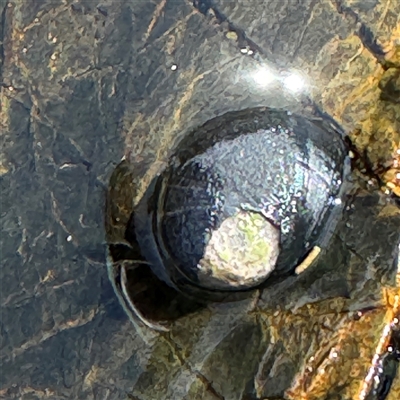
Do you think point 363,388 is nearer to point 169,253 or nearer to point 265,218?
point 265,218

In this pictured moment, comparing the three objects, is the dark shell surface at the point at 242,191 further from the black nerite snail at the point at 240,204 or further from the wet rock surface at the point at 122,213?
the wet rock surface at the point at 122,213

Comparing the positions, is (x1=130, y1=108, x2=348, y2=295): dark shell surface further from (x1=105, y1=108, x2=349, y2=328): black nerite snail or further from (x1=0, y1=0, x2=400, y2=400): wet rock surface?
(x1=0, y1=0, x2=400, y2=400): wet rock surface

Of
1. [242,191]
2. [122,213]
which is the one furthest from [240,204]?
[122,213]

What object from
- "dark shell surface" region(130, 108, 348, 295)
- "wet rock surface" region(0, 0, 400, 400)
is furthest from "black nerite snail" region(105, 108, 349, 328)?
"wet rock surface" region(0, 0, 400, 400)

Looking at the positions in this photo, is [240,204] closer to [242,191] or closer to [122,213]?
[242,191]

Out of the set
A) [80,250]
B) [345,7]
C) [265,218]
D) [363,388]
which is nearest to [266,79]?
[345,7]

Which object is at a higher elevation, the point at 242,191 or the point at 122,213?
the point at 242,191
